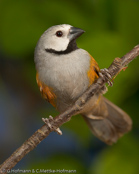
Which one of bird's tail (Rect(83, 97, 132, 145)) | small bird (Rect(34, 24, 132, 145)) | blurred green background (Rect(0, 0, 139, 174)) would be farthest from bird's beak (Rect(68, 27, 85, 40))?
bird's tail (Rect(83, 97, 132, 145))

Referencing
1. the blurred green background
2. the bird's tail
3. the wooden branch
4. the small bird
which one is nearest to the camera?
the wooden branch

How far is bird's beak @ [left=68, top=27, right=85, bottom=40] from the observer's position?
4.18 feet

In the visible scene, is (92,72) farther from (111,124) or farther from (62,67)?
(111,124)

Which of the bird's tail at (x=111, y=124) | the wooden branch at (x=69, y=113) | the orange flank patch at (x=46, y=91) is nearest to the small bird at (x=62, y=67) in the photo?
the orange flank patch at (x=46, y=91)

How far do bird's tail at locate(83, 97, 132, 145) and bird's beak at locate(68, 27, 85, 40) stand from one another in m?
0.44

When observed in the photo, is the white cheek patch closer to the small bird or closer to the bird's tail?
the small bird

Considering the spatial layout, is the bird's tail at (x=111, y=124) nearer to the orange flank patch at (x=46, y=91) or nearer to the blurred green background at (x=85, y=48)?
the blurred green background at (x=85, y=48)

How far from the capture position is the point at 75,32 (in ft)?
4.20

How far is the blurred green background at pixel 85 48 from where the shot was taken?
154 centimetres

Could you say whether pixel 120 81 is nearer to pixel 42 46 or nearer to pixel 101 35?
pixel 101 35

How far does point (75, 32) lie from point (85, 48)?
0.83 feet

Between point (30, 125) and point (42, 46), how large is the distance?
659mm

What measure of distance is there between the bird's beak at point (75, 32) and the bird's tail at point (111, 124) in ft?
1.44

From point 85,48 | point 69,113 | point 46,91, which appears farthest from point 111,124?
point 69,113
